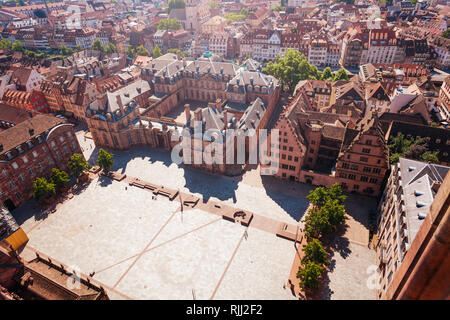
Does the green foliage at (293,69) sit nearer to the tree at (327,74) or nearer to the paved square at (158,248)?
the tree at (327,74)

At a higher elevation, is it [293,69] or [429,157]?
[293,69]

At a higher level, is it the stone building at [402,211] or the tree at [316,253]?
the stone building at [402,211]

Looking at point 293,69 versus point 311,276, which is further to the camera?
point 293,69

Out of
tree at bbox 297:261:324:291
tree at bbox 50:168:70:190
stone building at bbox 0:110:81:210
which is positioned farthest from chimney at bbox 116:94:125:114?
tree at bbox 297:261:324:291

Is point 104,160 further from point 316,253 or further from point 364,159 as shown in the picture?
point 364,159

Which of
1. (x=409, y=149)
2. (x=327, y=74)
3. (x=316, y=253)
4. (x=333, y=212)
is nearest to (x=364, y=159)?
(x=409, y=149)

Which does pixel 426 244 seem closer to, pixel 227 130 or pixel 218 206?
pixel 218 206

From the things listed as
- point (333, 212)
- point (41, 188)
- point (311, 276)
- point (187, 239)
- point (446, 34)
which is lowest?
point (187, 239)

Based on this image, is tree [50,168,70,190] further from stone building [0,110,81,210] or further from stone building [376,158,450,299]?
stone building [376,158,450,299]

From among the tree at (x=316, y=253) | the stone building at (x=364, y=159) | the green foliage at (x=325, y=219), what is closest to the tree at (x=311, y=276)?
the tree at (x=316, y=253)

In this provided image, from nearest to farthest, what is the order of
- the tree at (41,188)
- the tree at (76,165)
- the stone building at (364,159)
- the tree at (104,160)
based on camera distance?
the stone building at (364,159) → the tree at (41,188) → the tree at (76,165) → the tree at (104,160)
